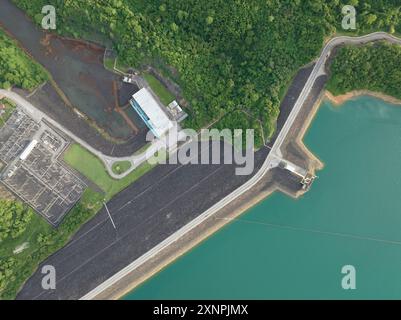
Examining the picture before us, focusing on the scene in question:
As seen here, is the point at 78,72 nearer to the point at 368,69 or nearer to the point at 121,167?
the point at 121,167

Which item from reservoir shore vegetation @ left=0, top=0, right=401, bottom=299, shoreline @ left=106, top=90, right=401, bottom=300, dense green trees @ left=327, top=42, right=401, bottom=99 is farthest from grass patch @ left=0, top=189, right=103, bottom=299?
dense green trees @ left=327, top=42, right=401, bottom=99

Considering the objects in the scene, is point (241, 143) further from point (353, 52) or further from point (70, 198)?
point (70, 198)

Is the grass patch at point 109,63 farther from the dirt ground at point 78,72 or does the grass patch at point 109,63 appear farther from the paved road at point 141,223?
the paved road at point 141,223

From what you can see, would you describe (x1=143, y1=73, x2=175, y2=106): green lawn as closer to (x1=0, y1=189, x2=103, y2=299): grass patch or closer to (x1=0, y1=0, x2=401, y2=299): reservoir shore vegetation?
(x1=0, y1=0, x2=401, y2=299): reservoir shore vegetation

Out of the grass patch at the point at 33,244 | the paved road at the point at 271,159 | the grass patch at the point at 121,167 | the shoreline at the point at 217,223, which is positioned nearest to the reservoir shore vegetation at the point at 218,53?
the grass patch at the point at 33,244

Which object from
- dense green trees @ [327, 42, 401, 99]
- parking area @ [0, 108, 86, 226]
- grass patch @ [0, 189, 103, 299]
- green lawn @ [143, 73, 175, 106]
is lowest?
grass patch @ [0, 189, 103, 299]
